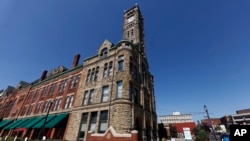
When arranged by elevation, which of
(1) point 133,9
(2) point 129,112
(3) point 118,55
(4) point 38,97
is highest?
(1) point 133,9

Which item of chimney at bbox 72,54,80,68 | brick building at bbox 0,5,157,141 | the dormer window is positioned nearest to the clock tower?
brick building at bbox 0,5,157,141

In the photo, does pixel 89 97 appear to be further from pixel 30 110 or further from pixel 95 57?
pixel 30 110

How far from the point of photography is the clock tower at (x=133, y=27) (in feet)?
103

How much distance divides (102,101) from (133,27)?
65.1 ft

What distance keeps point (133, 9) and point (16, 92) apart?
45.0 metres

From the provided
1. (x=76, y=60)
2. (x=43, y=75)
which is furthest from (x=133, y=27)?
(x=43, y=75)

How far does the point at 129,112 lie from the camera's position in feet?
60.4

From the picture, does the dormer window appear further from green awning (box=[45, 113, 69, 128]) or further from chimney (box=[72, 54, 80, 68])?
green awning (box=[45, 113, 69, 128])

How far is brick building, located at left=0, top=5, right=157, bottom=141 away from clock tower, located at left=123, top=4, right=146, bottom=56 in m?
0.28

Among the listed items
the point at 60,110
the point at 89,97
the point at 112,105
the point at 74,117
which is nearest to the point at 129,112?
the point at 112,105

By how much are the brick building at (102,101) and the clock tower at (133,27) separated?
0.91 ft

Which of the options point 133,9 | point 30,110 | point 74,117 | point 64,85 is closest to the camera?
point 74,117

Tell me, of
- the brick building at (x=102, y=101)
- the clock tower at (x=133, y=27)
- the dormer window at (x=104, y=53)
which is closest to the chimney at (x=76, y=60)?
the brick building at (x=102, y=101)

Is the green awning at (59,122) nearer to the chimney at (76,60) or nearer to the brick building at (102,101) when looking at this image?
the brick building at (102,101)
